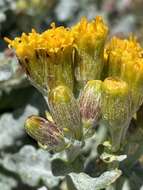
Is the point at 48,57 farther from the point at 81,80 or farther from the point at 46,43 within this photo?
the point at 81,80

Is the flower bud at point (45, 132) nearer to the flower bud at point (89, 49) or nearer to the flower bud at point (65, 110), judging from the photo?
the flower bud at point (65, 110)

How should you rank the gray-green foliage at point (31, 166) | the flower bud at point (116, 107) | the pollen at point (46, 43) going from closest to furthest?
the flower bud at point (116, 107) < the pollen at point (46, 43) < the gray-green foliage at point (31, 166)

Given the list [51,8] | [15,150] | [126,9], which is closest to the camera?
[15,150]

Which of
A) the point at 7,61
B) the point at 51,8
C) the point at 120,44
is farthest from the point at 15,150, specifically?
the point at 51,8

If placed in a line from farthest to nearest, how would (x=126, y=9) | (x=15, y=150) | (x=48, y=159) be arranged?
1. (x=126, y=9)
2. (x=15, y=150)
3. (x=48, y=159)

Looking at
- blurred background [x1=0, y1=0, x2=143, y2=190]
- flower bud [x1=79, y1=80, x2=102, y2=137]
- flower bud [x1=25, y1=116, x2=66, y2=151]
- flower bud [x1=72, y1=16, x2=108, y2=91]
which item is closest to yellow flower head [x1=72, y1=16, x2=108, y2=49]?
flower bud [x1=72, y1=16, x2=108, y2=91]

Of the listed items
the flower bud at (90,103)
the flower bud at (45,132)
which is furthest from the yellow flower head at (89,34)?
the flower bud at (45,132)

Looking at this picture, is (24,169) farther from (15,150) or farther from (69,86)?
(69,86)
